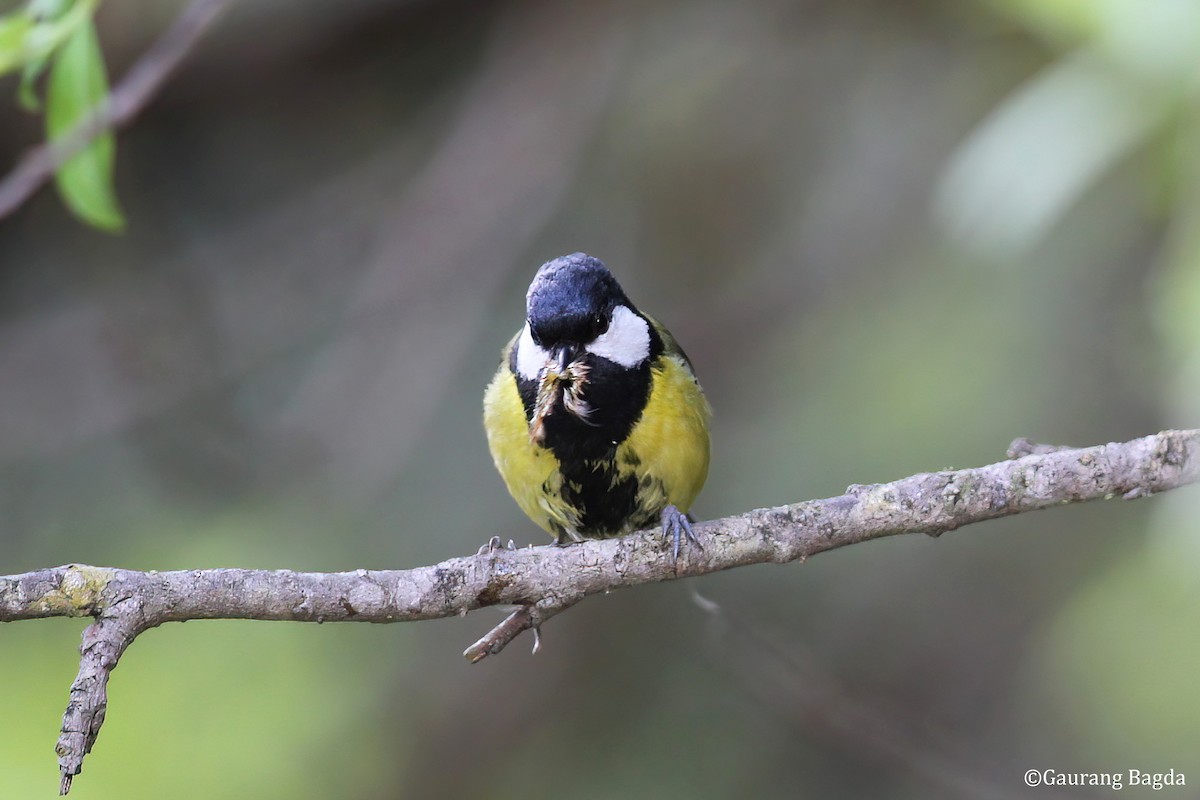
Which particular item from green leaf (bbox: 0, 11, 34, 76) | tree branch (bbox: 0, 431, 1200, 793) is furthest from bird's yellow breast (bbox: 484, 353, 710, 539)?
green leaf (bbox: 0, 11, 34, 76)

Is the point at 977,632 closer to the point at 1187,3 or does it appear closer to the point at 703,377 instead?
the point at 703,377

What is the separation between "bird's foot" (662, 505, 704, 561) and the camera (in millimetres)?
1928

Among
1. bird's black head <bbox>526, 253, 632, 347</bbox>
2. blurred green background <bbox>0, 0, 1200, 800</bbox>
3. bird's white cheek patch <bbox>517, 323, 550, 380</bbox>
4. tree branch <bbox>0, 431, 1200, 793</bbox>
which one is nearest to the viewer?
tree branch <bbox>0, 431, 1200, 793</bbox>

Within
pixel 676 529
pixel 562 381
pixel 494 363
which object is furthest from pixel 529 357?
pixel 494 363

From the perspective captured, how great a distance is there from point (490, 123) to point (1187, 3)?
9.66 ft

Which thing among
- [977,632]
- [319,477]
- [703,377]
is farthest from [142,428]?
[977,632]

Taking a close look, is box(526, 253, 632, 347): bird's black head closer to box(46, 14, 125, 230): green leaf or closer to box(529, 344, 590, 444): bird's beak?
box(529, 344, 590, 444): bird's beak

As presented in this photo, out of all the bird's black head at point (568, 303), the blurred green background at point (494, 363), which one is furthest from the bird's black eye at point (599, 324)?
the blurred green background at point (494, 363)

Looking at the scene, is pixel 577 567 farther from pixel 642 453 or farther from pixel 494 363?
pixel 494 363

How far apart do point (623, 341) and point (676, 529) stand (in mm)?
503

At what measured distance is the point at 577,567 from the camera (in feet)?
6.07

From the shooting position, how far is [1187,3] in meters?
1.74

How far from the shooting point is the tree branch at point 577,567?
155 cm

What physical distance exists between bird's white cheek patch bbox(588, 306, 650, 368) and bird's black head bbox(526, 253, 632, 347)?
3 cm
